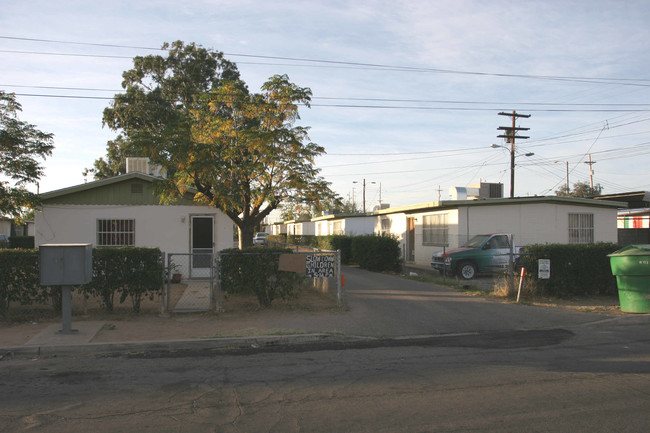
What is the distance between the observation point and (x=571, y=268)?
1318 centimetres

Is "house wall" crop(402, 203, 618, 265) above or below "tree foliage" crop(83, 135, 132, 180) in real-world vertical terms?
below

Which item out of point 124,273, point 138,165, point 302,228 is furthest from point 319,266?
point 302,228

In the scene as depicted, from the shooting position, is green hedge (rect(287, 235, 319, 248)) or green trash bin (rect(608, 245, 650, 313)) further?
green hedge (rect(287, 235, 319, 248))

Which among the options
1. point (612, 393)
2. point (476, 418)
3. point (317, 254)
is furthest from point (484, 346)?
point (317, 254)

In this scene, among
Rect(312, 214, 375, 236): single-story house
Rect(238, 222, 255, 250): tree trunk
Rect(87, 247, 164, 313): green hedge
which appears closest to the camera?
Rect(87, 247, 164, 313): green hedge

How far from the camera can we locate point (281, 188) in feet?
51.2

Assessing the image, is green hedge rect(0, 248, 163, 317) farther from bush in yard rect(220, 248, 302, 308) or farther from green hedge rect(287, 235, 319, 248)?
green hedge rect(287, 235, 319, 248)

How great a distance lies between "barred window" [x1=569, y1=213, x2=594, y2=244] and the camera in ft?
70.7

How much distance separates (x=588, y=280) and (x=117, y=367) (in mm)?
11616

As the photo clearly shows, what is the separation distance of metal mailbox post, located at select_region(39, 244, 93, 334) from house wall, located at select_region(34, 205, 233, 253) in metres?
7.27

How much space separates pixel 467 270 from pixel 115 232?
11860mm

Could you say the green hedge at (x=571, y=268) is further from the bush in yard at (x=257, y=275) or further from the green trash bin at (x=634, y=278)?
the bush in yard at (x=257, y=275)

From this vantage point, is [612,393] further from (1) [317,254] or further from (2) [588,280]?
(2) [588,280]

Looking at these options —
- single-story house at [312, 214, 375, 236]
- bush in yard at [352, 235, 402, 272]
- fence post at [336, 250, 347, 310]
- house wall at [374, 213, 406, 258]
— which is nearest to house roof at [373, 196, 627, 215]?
bush in yard at [352, 235, 402, 272]
